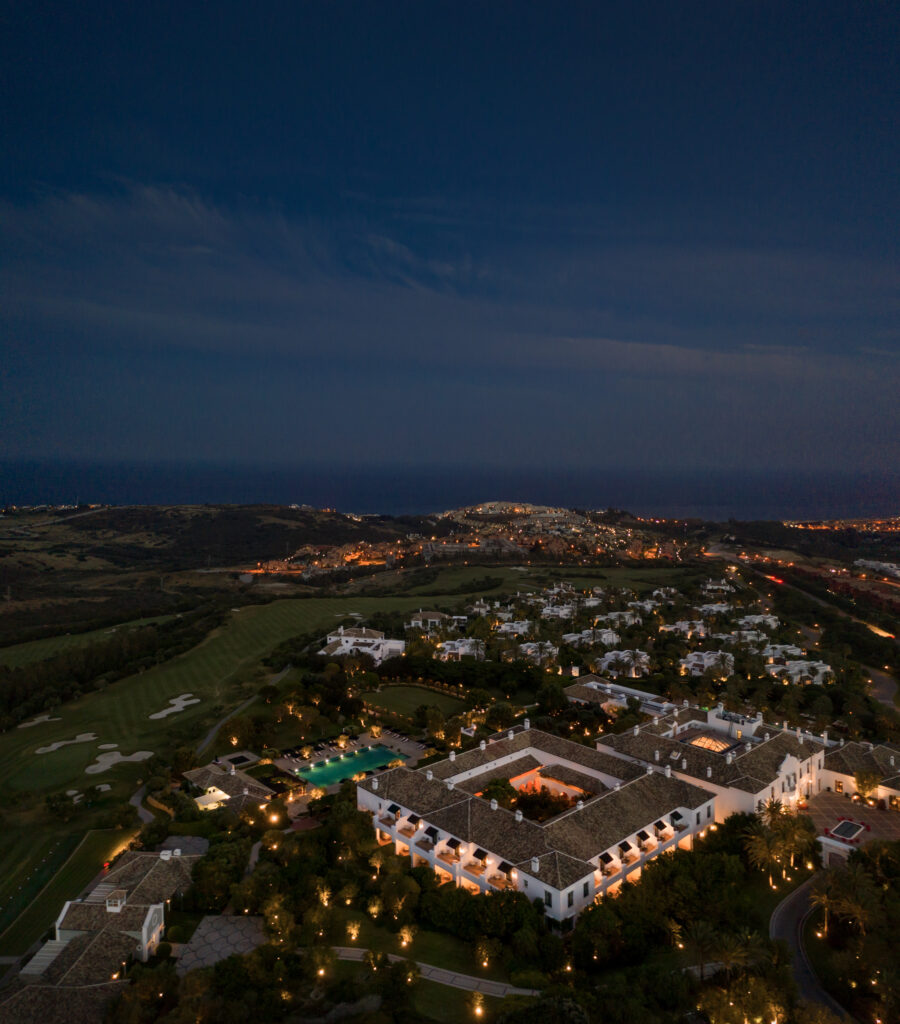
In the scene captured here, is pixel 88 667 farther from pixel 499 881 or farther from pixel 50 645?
pixel 499 881

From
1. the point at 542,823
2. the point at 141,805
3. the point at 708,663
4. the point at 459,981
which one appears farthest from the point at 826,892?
the point at 141,805

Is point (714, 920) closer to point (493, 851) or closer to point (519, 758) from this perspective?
point (493, 851)

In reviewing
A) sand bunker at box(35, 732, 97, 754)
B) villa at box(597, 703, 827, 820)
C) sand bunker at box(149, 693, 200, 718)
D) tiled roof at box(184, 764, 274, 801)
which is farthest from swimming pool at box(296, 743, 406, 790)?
sand bunker at box(35, 732, 97, 754)

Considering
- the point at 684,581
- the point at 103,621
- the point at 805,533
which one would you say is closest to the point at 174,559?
the point at 103,621

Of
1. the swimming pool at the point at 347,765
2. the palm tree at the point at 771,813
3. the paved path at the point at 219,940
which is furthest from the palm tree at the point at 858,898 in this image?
the swimming pool at the point at 347,765

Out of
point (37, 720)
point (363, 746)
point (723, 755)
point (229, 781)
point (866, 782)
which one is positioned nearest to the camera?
point (866, 782)

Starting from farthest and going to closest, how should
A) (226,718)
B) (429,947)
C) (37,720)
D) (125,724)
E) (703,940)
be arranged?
(37,720) → (226,718) → (125,724) → (429,947) → (703,940)
